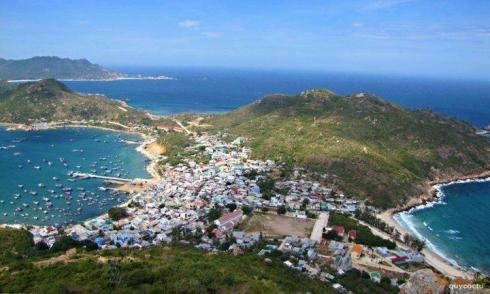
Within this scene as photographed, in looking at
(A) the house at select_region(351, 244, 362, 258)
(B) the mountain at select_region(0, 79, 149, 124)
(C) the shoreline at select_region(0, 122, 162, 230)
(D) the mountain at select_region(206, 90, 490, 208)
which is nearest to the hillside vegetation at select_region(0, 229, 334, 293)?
(A) the house at select_region(351, 244, 362, 258)

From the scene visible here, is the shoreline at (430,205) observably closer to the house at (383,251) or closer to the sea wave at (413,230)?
the sea wave at (413,230)

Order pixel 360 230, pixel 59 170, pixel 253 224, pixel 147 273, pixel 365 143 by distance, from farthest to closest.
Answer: pixel 365 143 < pixel 59 170 < pixel 253 224 < pixel 360 230 < pixel 147 273

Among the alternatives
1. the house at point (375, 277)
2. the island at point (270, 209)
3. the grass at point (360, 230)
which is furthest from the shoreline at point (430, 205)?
the house at point (375, 277)

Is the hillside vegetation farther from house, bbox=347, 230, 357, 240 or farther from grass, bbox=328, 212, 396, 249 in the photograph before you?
grass, bbox=328, 212, 396, 249

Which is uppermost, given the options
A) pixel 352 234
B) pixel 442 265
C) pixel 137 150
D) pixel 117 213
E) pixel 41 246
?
pixel 41 246

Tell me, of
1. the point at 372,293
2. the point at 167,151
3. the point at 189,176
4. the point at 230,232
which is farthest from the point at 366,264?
the point at 167,151

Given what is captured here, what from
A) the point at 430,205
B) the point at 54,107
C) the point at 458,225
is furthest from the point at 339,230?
the point at 54,107

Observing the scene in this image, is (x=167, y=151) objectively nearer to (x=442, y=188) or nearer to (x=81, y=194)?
(x=81, y=194)

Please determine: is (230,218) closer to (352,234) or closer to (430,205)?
(352,234)
